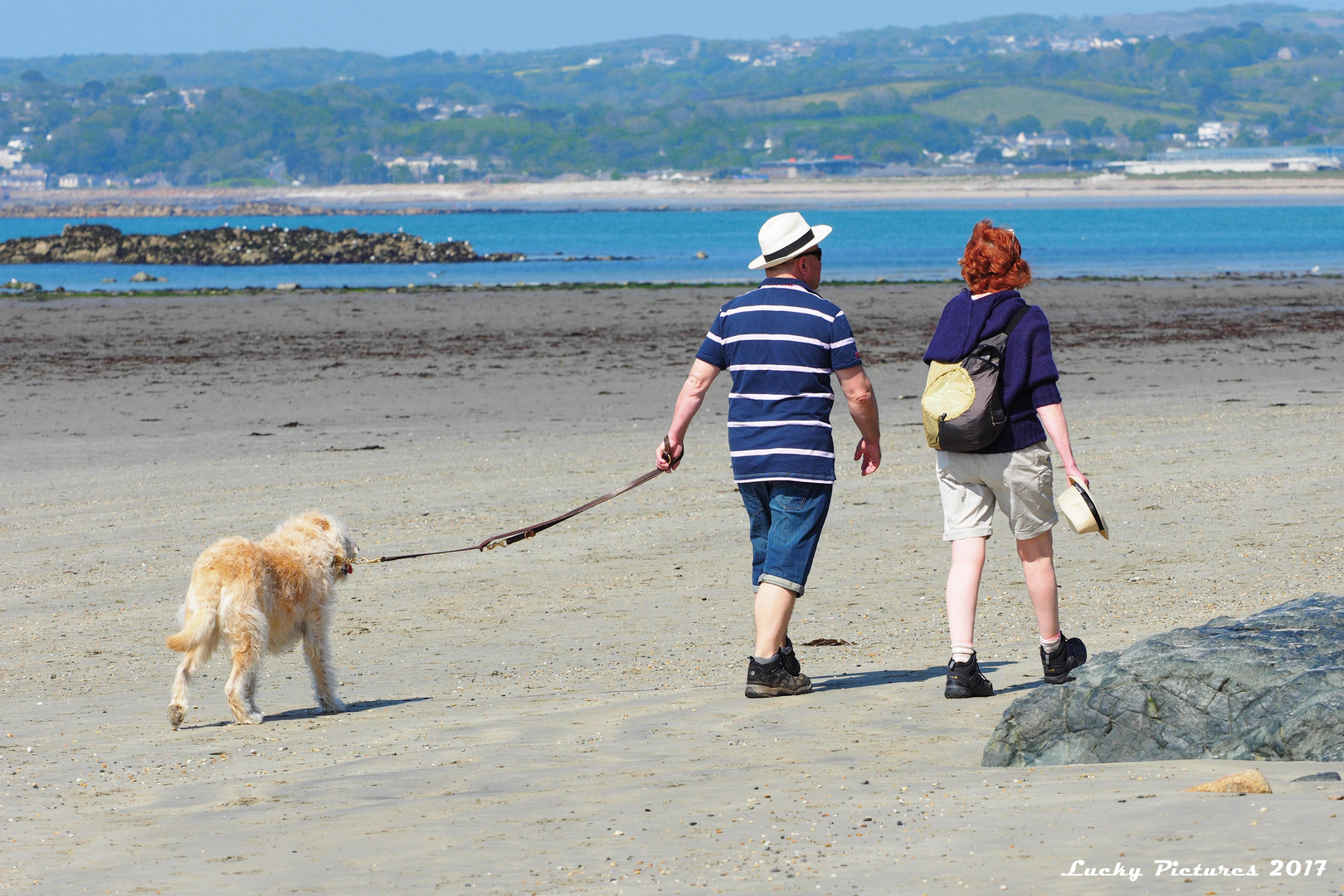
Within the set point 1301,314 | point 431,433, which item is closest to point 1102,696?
point 431,433

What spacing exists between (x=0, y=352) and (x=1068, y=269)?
35454 mm

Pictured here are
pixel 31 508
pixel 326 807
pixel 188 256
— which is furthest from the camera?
pixel 188 256

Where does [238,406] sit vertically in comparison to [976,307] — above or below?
below

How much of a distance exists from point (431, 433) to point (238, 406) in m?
3.43

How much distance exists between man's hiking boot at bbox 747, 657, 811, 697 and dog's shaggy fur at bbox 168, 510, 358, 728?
70.5 inches

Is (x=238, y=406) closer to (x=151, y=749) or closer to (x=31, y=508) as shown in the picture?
(x=31, y=508)

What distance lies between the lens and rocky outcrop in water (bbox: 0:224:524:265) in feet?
195

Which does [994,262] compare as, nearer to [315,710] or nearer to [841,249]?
[315,710]

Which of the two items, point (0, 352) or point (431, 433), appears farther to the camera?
point (0, 352)

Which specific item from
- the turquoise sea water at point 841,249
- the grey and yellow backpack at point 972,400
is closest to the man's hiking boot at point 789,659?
the grey and yellow backpack at point 972,400

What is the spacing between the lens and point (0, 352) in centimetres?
2284

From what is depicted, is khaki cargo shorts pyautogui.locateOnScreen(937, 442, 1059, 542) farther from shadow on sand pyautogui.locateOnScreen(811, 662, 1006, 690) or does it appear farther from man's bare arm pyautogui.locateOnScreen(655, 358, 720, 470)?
man's bare arm pyautogui.locateOnScreen(655, 358, 720, 470)

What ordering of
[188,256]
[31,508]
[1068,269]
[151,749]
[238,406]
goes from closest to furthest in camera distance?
[151,749], [31,508], [238,406], [1068,269], [188,256]

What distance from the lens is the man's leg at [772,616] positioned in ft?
19.2
